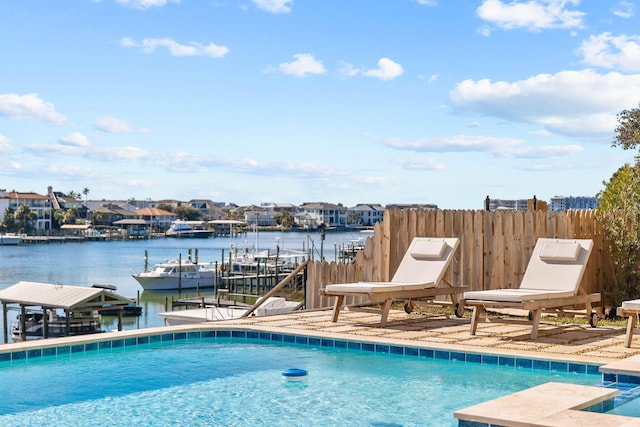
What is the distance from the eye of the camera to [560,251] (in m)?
9.82

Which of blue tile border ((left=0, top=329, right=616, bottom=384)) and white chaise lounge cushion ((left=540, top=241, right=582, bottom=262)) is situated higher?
white chaise lounge cushion ((left=540, top=241, right=582, bottom=262))

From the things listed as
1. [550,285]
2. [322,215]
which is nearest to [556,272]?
[550,285]

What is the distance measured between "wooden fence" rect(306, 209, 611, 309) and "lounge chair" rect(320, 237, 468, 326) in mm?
852

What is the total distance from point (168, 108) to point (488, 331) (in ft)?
92.0

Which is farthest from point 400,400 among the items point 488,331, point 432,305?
point 432,305

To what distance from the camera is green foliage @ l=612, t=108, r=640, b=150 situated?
2073 centimetres

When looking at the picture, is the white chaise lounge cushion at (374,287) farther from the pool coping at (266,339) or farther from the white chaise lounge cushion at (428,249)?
the pool coping at (266,339)

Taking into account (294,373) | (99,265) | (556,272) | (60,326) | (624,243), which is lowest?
(99,265)

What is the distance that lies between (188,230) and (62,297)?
398 feet

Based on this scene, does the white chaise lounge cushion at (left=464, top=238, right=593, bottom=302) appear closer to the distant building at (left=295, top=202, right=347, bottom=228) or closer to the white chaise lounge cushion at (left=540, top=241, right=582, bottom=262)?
the white chaise lounge cushion at (left=540, top=241, right=582, bottom=262)

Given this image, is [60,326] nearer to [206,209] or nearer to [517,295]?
[517,295]

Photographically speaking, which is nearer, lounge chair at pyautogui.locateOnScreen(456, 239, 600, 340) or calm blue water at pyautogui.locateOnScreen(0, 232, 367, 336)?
lounge chair at pyautogui.locateOnScreen(456, 239, 600, 340)

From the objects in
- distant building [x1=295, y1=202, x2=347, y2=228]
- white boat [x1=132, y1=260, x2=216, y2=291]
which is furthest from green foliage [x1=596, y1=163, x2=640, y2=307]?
distant building [x1=295, y1=202, x2=347, y2=228]

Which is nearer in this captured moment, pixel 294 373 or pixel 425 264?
pixel 294 373
